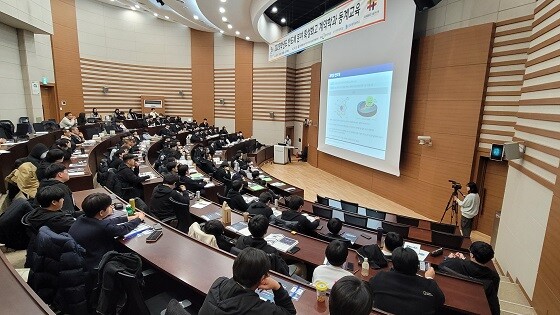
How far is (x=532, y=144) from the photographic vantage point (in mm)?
4812

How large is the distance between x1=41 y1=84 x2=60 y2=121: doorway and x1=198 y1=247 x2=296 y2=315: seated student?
47.0ft

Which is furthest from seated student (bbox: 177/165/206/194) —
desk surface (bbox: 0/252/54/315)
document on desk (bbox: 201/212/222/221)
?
desk surface (bbox: 0/252/54/315)

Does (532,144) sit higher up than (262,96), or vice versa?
(262,96)

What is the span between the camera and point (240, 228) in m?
4.03

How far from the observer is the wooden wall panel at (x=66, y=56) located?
12.8m

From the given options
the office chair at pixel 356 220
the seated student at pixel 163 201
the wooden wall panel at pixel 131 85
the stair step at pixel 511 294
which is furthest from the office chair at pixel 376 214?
the wooden wall panel at pixel 131 85

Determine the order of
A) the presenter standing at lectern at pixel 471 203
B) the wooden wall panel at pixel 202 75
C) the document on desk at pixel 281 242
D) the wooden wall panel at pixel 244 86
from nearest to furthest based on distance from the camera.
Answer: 1. the document on desk at pixel 281 242
2. the presenter standing at lectern at pixel 471 203
3. the wooden wall panel at pixel 244 86
4. the wooden wall panel at pixel 202 75

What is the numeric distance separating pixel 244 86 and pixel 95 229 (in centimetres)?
1560

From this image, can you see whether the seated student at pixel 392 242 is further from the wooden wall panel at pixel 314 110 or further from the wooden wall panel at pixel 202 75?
the wooden wall panel at pixel 202 75

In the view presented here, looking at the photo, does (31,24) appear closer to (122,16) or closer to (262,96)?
(122,16)

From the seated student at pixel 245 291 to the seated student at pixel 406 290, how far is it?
0.97m

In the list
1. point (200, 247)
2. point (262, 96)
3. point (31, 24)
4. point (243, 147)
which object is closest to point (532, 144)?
point (200, 247)

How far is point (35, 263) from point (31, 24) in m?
9.38

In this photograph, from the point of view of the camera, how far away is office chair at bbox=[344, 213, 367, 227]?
5.44 m
